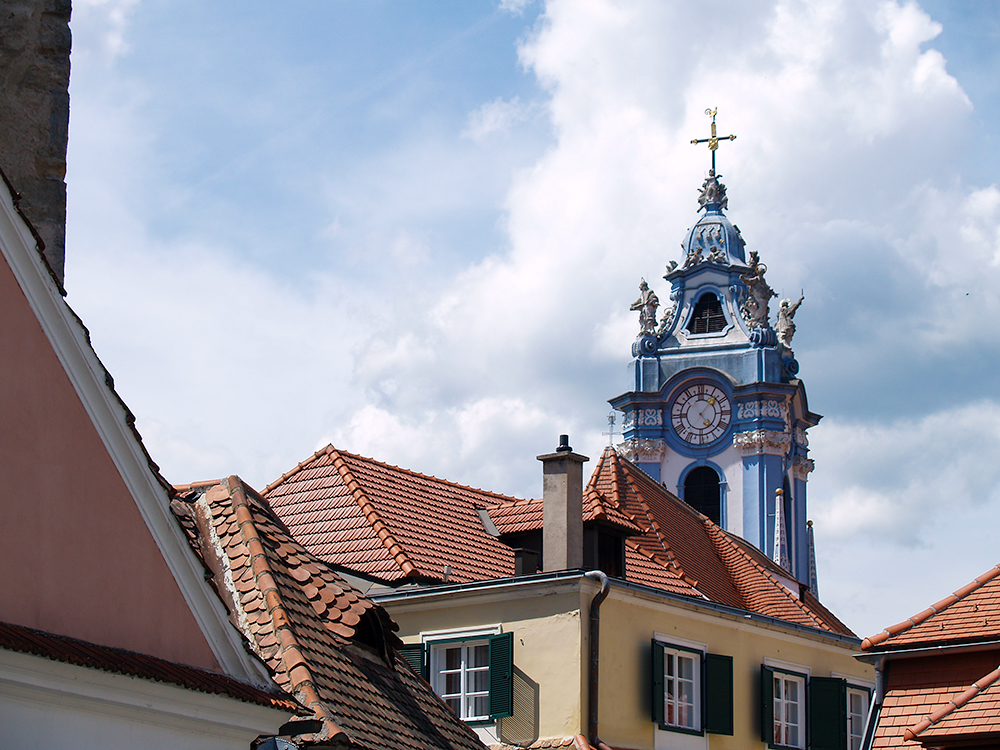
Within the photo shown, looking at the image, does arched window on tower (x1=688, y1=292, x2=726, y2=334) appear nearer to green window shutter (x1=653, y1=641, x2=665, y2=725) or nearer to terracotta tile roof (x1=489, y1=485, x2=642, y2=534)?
terracotta tile roof (x1=489, y1=485, x2=642, y2=534)

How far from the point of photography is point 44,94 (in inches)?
399

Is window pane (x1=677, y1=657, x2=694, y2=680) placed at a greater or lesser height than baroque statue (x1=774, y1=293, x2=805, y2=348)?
lesser

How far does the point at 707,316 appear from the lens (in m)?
62.1

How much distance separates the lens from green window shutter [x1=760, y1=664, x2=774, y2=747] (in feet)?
83.9

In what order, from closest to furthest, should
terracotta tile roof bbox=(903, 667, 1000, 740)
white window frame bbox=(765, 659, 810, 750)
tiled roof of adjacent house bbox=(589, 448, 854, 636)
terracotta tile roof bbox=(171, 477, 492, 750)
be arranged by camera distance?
terracotta tile roof bbox=(171, 477, 492, 750), terracotta tile roof bbox=(903, 667, 1000, 740), white window frame bbox=(765, 659, 810, 750), tiled roof of adjacent house bbox=(589, 448, 854, 636)

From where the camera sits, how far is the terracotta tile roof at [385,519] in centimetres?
2469

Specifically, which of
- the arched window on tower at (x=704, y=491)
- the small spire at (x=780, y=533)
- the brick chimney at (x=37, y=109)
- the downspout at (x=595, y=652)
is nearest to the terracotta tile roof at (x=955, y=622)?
the downspout at (x=595, y=652)

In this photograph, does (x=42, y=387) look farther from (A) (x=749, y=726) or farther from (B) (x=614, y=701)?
(A) (x=749, y=726)

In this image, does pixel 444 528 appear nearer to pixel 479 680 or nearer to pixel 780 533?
pixel 479 680

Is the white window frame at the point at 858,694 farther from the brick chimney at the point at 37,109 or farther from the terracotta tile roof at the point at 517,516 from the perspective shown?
the brick chimney at the point at 37,109

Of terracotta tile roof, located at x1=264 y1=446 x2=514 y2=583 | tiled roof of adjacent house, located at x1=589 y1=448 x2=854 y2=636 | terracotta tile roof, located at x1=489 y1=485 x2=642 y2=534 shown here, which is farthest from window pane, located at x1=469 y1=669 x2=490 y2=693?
tiled roof of adjacent house, located at x1=589 y1=448 x2=854 y2=636

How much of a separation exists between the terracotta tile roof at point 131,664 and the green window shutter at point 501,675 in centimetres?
1108

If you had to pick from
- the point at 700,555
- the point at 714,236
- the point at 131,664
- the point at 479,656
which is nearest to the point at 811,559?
the point at 714,236

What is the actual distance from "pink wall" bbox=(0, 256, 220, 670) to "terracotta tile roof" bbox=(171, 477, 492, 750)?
320 centimetres
